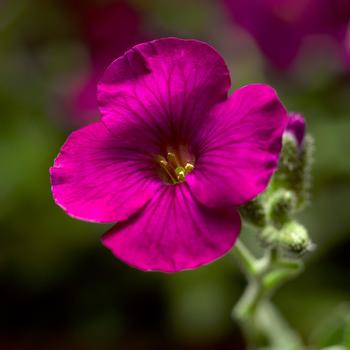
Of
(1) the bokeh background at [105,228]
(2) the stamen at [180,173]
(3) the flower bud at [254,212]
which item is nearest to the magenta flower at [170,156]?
(2) the stamen at [180,173]

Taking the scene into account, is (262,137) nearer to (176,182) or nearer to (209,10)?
(176,182)

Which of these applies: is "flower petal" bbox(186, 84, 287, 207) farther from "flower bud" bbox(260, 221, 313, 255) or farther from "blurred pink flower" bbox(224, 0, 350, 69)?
"blurred pink flower" bbox(224, 0, 350, 69)

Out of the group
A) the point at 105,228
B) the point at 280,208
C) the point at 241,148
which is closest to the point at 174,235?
the point at 241,148

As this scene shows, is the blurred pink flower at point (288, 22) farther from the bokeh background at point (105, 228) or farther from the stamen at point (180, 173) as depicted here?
the stamen at point (180, 173)

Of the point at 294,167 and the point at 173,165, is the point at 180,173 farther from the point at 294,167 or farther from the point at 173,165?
the point at 294,167

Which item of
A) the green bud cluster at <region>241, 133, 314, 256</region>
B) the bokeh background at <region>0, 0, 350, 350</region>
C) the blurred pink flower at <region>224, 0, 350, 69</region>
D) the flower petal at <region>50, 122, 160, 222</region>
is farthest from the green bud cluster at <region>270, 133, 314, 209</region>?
the blurred pink flower at <region>224, 0, 350, 69</region>
